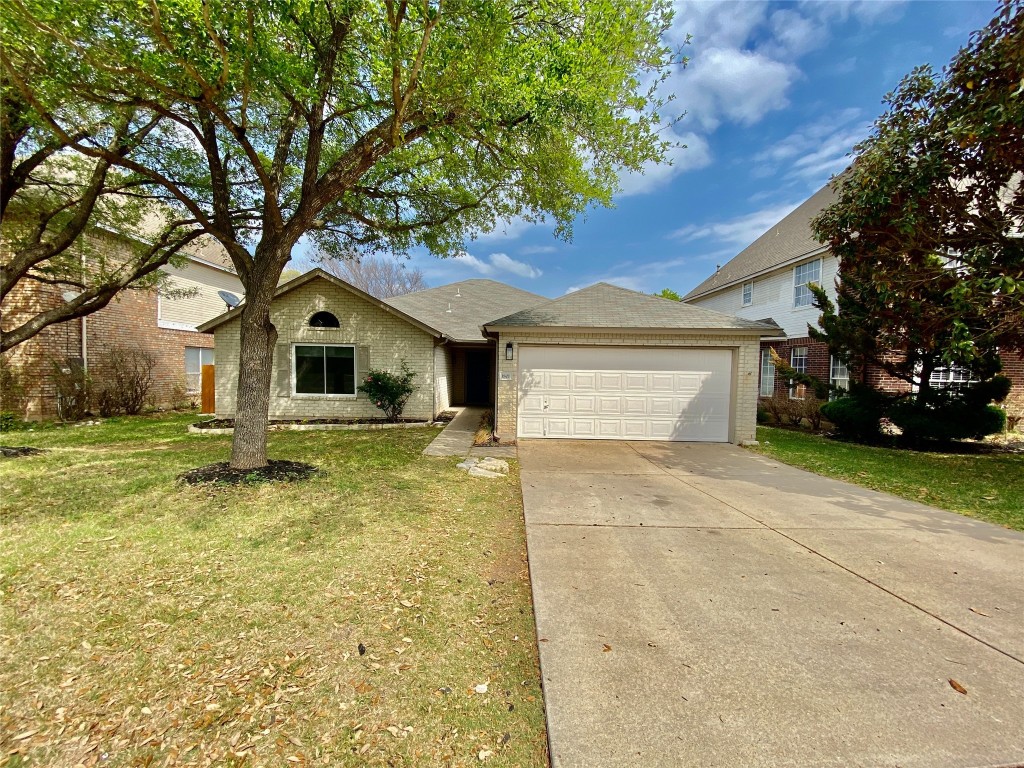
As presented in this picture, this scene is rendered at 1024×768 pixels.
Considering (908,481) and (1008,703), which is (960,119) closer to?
(908,481)

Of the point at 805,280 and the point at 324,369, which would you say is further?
the point at 805,280

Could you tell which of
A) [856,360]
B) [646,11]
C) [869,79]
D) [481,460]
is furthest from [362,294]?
[856,360]

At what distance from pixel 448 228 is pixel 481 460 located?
18.0 feet

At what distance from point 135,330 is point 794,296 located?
902 inches

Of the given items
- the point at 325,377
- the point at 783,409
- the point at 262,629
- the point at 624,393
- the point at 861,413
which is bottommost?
the point at 262,629

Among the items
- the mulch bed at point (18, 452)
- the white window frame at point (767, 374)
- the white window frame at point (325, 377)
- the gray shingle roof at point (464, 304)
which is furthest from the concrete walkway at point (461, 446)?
the white window frame at point (767, 374)

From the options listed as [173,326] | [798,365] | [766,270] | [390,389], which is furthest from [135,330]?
[798,365]

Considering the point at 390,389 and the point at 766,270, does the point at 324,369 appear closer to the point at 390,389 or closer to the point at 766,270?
the point at 390,389

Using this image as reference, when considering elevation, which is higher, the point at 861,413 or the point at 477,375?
the point at 477,375

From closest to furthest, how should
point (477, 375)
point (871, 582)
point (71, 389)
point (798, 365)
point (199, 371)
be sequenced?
point (871, 582)
point (71, 389)
point (798, 365)
point (199, 371)
point (477, 375)

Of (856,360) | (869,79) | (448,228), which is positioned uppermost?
(869,79)

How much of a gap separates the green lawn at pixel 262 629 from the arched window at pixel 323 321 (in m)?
7.20

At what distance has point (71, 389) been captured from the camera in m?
11.7

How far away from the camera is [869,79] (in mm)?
7059
